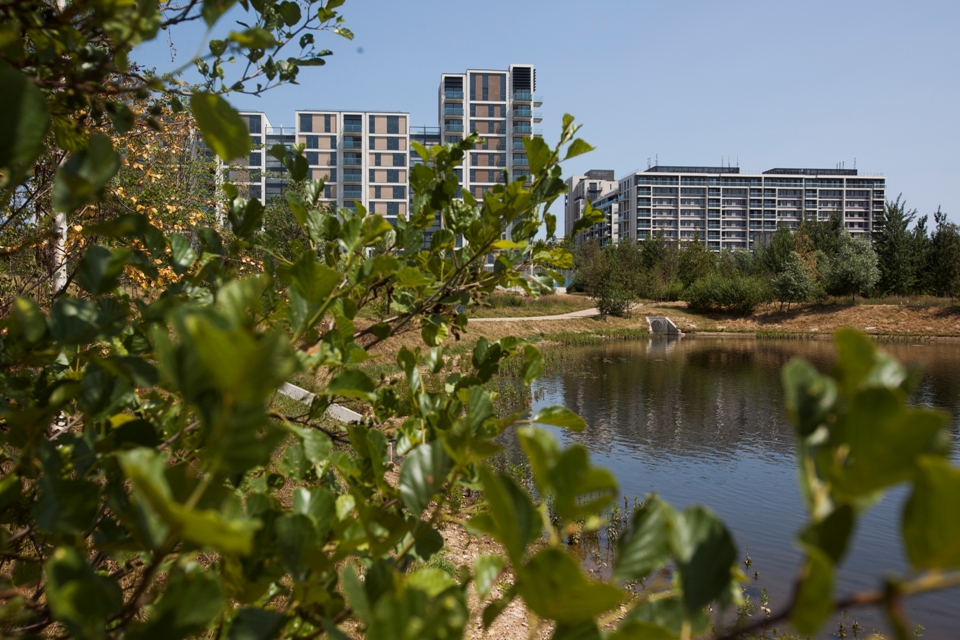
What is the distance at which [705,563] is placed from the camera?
0.46 meters

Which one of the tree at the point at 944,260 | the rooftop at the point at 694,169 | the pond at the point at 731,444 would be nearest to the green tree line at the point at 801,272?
the tree at the point at 944,260

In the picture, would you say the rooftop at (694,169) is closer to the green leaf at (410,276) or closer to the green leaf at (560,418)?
the green leaf at (410,276)

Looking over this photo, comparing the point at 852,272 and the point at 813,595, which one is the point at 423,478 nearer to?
the point at 813,595

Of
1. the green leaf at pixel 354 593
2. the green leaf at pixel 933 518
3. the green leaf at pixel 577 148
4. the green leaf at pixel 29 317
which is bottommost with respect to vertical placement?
the green leaf at pixel 354 593

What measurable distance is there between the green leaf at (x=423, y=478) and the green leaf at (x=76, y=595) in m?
0.28

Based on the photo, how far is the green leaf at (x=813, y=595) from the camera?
353 mm

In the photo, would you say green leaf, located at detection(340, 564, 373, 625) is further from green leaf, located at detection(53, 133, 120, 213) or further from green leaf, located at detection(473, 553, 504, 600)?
green leaf, located at detection(53, 133, 120, 213)

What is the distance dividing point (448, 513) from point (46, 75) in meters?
0.95

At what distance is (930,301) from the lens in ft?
122

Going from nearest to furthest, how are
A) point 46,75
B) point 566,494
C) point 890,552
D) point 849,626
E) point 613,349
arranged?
1. point 566,494
2. point 46,75
3. point 849,626
4. point 890,552
5. point 613,349

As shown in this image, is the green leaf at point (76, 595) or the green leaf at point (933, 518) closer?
the green leaf at point (933, 518)

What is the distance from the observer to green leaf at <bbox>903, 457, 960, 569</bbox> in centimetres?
33

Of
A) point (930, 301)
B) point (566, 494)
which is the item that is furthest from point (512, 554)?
point (930, 301)

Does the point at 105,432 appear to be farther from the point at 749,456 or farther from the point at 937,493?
the point at 749,456
